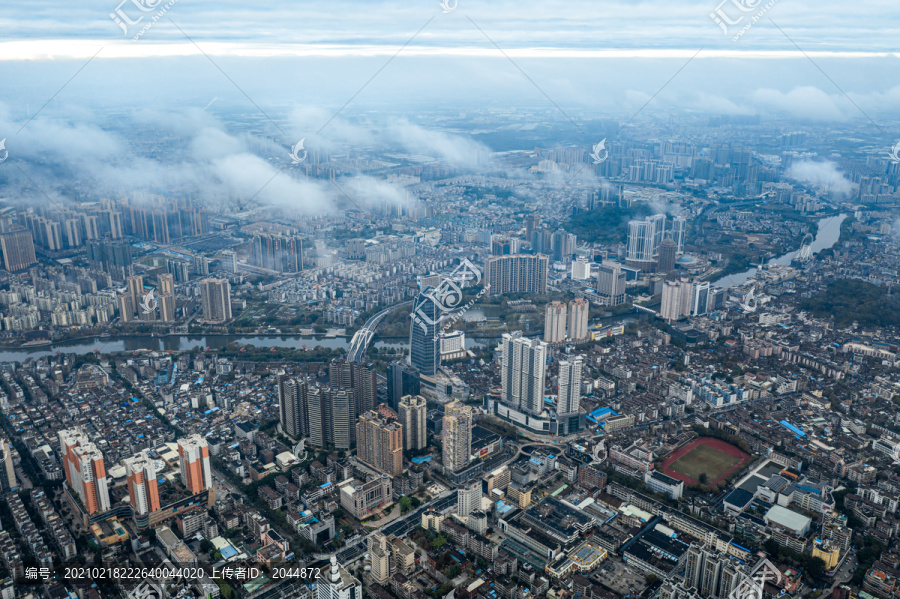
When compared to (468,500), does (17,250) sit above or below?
above

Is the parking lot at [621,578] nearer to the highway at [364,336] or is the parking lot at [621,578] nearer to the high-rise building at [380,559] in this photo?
the high-rise building at [380,559]

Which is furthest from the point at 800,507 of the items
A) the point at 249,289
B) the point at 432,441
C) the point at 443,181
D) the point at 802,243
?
the point at 443,181

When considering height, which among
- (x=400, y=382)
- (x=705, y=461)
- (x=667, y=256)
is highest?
(x=667, y=256)

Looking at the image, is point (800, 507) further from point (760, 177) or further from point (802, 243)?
point (760, 177)

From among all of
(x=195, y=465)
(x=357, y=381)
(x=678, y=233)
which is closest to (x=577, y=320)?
(x=357, y=381)

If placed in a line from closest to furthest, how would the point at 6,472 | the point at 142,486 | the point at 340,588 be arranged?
the point at 340,588 < the point at 142,486 < the point at 6,472

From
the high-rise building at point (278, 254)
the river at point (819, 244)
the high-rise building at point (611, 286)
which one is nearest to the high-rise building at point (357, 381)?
the high-rise building at point (611, 286)

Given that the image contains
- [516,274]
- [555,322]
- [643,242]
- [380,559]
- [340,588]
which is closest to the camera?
[340,588]

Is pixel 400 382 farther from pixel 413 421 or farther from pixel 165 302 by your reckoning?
pixel 165 302

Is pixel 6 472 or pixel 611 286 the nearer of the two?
pixel 6 472
